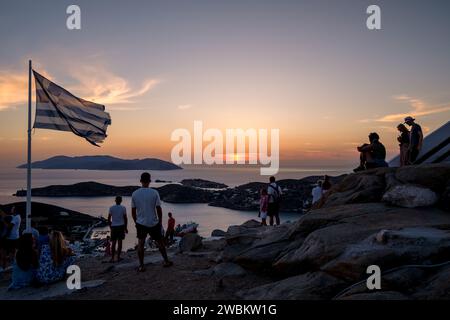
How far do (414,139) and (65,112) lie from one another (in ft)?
38.6

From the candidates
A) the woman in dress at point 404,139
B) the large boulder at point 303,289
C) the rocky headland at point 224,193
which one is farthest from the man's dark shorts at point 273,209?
the rocky headland at point 224,193

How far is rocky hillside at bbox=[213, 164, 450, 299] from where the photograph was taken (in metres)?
5.45

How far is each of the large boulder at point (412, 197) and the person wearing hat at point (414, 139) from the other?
3695mm

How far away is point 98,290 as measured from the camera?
7.75m

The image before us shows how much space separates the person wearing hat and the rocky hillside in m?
2.32

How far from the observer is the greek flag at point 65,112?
12094mm

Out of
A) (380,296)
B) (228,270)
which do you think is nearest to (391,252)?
(380,296)

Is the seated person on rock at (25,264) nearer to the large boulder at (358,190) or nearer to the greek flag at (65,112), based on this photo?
the greek flag at (65,112)

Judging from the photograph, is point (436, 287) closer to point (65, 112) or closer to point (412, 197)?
point (412, 197)

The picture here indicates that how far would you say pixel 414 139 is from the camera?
11.9 m

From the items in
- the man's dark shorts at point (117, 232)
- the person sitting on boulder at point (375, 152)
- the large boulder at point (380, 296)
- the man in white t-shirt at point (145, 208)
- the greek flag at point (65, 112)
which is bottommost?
the man's dark shorts at point (117, 232)

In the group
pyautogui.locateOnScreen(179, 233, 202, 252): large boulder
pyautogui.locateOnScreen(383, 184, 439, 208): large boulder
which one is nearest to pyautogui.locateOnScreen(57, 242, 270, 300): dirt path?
pyautogui.locateOnScreen(179, 233, 202, 252): large boulder
